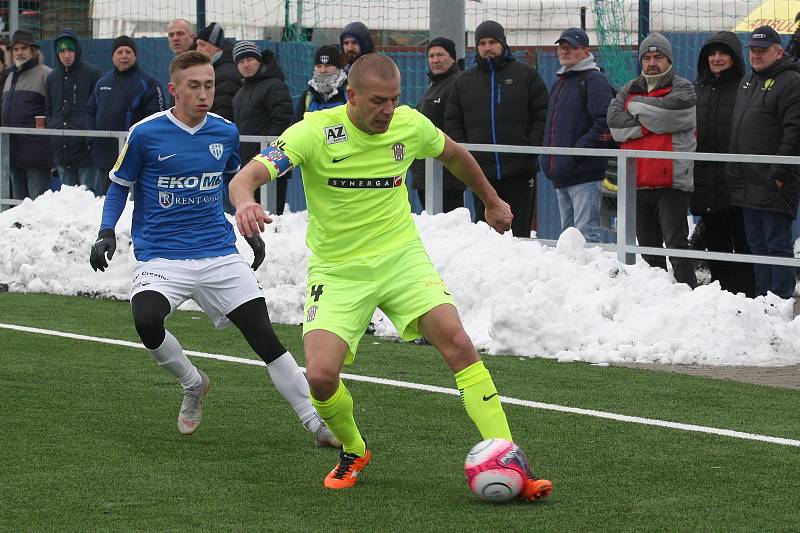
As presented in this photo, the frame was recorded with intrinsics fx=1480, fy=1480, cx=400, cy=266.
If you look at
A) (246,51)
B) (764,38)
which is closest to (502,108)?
(764,38)

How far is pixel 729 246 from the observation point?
11547 mm

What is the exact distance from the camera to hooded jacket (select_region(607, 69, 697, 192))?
11.2m

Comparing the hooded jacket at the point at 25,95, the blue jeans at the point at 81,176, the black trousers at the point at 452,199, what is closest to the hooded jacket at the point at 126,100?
the blue jeans at the point at 81,176

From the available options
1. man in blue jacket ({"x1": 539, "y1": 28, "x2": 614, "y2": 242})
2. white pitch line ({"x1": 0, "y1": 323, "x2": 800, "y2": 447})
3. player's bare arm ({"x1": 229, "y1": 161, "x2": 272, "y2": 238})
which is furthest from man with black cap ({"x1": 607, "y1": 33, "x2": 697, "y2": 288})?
player's bare arm ({"x1": 229, "y1": 161, "x2": 272, "y2": 238})

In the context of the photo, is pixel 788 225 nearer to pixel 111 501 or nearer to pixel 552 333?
pixel 552 333

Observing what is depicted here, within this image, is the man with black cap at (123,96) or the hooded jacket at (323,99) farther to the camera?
the man with black cap at (123,96)

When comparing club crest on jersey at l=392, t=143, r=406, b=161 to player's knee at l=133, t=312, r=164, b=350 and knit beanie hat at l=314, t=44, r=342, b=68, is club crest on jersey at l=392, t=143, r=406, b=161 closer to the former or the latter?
player's knee at l=133, t=312, r=164, b=350

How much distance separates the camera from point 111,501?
20.7 ft

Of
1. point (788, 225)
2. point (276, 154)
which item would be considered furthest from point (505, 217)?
point (788, 225)

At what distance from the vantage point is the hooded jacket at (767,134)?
10672 mm

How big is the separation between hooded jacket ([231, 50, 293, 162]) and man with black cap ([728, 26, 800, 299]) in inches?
187

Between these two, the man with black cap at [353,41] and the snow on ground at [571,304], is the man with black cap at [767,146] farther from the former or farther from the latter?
the man with black cap at [353,41]

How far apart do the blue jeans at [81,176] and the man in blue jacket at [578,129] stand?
5.31m

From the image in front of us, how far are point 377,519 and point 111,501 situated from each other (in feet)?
3.84
